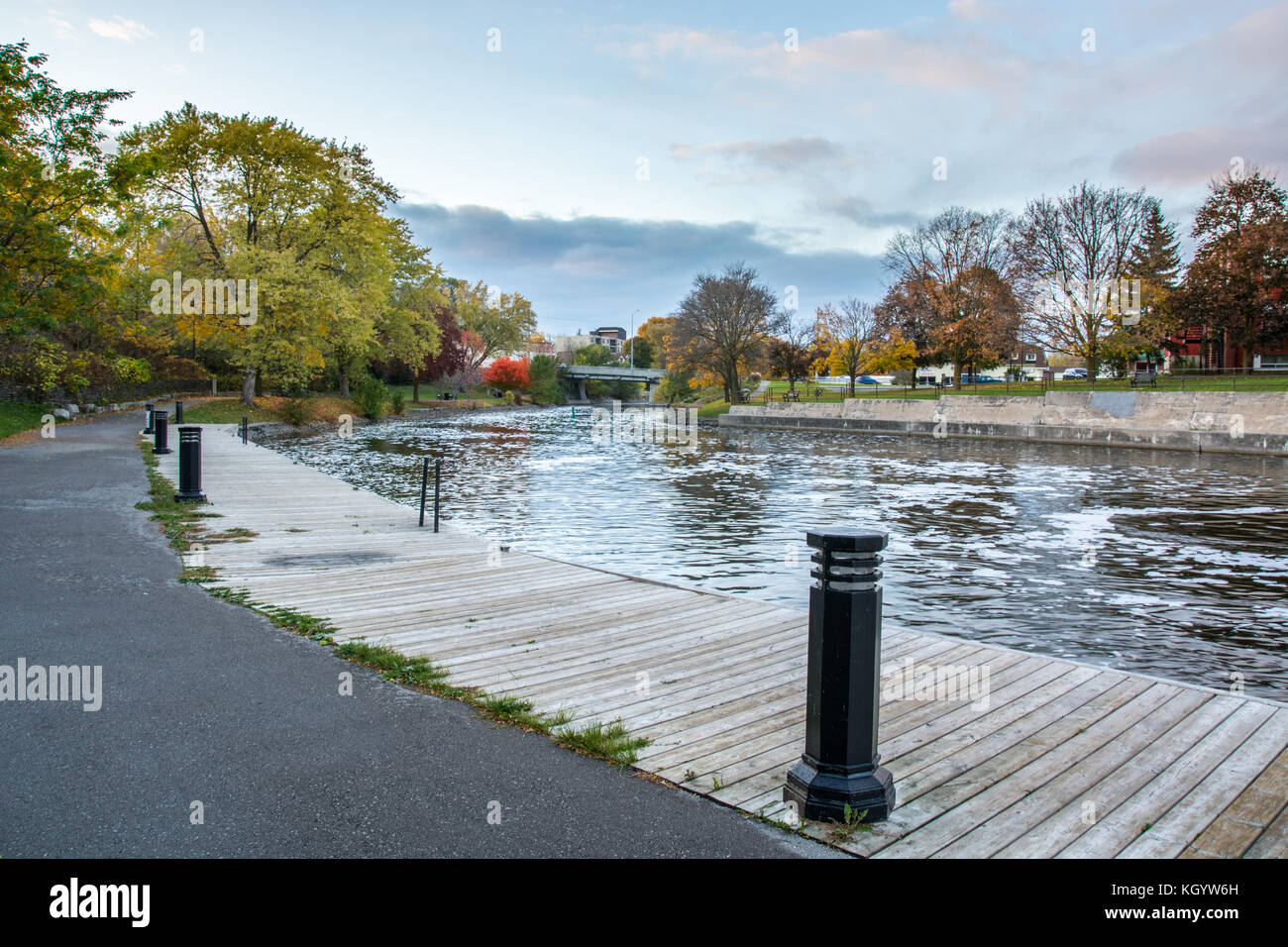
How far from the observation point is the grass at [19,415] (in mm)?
28359

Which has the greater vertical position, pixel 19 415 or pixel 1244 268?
pixel 1244 268

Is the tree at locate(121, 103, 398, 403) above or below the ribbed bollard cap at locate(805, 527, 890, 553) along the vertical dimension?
above

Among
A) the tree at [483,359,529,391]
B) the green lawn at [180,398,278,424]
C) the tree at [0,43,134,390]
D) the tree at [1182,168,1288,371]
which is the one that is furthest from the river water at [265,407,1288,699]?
the tree at [483,359,529,391]

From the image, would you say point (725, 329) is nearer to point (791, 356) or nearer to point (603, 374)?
point (791, 356)

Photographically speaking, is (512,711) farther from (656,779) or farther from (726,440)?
(726,440)

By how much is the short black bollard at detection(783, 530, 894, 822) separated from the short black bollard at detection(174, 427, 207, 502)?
523 inches

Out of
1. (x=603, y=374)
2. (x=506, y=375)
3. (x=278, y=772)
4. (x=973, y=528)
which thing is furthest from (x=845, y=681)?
(x=603, y=374)

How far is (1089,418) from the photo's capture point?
40.3 m

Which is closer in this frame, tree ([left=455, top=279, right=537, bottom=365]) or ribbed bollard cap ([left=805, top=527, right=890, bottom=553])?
ribbed bollard cap ([left=805, top=527, right=890, bottom=553])

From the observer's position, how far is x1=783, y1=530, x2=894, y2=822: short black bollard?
377cm

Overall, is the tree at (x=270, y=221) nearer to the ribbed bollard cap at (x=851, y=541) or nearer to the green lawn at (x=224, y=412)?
the green lawn at (x=224, y=412)

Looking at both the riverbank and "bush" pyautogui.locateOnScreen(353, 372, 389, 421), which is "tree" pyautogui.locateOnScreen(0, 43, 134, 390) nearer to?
"bush" pyautogui.locateOnScreen(353, 372, 389, 421)

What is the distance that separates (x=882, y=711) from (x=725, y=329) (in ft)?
213
